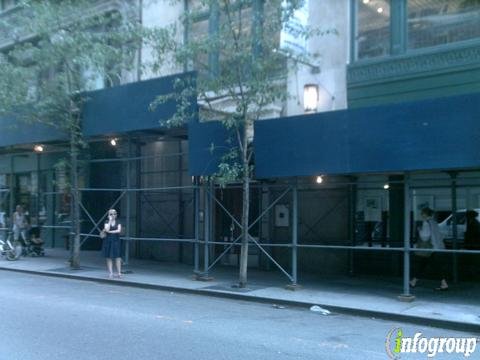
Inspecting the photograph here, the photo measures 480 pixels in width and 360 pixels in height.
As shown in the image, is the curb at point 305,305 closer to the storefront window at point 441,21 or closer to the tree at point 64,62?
the tree at point 64,62

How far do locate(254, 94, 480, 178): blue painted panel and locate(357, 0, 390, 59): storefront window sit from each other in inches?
142

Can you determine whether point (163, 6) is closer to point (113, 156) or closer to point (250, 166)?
point (113, 156)

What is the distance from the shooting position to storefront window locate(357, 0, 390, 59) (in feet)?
48.3

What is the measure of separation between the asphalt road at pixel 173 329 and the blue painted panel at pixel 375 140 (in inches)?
119

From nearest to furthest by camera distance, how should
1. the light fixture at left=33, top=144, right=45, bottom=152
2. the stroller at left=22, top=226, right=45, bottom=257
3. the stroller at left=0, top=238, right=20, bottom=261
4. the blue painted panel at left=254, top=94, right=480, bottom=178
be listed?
the blue painted panel at left=254, top=94, right=480, bottom=178
the stroller at left=0, top=238, right=20, bottom=261
the light fixture at left=33, top=144, right=45, bottom=152
the stroller at left=22, top=226, right=45, bottom=257

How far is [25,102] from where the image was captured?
16906 millimetres

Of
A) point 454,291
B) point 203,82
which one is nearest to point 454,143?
point 454,291

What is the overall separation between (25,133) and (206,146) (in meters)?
8.53

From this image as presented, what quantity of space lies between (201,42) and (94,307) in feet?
19.8

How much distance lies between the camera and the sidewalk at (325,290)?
1050 cm

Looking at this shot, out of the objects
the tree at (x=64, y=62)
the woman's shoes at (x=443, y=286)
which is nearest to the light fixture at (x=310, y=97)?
the tree at (x=64, y=62)

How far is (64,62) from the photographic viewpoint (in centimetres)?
1614

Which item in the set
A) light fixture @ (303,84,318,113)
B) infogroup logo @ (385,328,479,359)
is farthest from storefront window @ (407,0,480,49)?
infogroup logo @ (385,328,479,359)

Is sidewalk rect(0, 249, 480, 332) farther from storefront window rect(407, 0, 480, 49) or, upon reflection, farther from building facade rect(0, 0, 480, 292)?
storefront window rect(407, 0, 480, 49)
